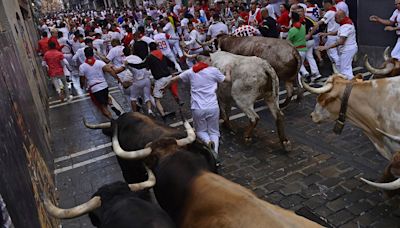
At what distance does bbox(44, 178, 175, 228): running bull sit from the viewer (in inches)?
135

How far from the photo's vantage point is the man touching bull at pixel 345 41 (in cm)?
952

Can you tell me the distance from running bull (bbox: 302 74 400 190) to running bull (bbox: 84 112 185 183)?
2356 mm

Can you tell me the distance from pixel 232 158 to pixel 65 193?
3.25 meters

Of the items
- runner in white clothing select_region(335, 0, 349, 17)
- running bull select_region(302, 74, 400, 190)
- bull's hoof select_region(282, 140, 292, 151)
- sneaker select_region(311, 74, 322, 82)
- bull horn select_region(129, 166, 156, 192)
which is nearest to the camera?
bull horn select_region(129, 166, 156, 192)

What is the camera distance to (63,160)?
8852mm

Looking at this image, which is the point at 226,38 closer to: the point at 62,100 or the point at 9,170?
the point at 62,100

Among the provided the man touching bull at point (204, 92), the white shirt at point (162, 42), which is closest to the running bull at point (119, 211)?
the man touching bull at point (204, 92)

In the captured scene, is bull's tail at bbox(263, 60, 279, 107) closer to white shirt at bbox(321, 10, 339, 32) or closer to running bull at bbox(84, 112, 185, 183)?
running bull at bbox(84, 112, 185, 183)

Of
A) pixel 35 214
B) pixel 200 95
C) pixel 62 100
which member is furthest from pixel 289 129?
pixel 62 100

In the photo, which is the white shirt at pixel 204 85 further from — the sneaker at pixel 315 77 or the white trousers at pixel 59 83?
the white trousers at pixel 59 83

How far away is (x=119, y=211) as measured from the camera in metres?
3.58

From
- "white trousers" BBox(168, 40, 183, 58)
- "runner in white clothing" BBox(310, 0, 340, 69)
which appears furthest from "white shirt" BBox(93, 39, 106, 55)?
"runner in white clothing" BBox(310, 0, 340, 69)

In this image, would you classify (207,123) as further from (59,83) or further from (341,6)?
(59,83)

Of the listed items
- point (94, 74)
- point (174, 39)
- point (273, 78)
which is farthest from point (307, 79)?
point (174, 39)
